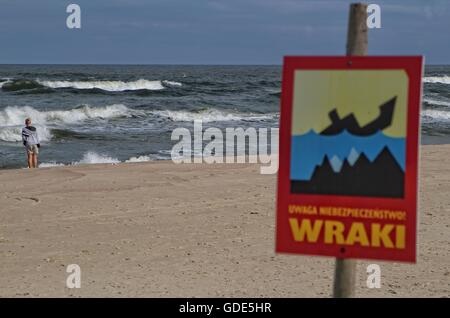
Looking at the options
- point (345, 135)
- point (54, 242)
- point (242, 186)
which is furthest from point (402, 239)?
point (242, 186)

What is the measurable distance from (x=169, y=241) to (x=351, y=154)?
4876 mm

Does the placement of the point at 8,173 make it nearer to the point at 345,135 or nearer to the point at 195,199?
the point at 195,199

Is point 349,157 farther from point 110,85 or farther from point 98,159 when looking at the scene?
point 110,85

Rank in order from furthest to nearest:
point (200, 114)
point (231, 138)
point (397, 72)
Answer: point (200, 114) → point (231, 138) → point (397, 72)

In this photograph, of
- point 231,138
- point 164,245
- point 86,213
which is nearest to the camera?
point 164,245

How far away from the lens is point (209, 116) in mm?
32094

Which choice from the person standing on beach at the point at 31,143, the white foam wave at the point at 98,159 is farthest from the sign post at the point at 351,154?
the white foam wave at the point at 98,159

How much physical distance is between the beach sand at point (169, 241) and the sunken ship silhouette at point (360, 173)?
108 inches

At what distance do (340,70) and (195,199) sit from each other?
734 cm

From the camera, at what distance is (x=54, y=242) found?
27.3ft

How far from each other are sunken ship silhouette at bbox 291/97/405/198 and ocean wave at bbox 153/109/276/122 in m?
26.2

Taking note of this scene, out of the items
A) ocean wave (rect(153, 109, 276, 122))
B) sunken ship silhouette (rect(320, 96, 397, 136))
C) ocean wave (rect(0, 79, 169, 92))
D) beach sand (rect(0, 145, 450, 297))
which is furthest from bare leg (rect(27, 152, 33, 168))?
ocean wave (rect(0, 79, 169, 92))

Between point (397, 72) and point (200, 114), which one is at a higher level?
point (397, 72)

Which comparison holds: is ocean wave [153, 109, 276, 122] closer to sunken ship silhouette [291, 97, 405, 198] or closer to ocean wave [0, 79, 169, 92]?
ocean wave [0, 79, 169, 92]
